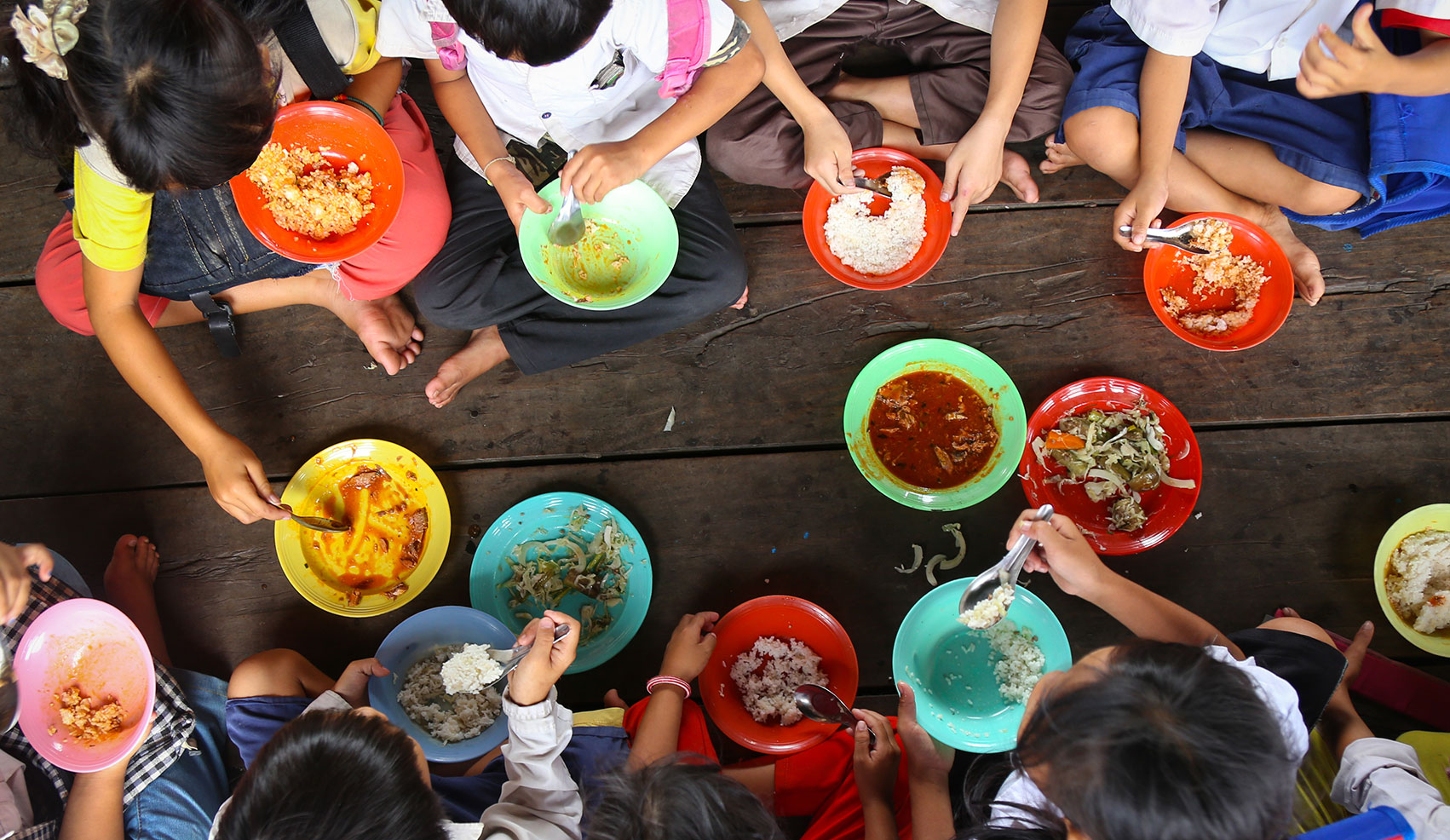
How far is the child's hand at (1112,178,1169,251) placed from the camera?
1.71 m

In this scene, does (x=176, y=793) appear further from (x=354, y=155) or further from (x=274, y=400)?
(x=354, y=155)

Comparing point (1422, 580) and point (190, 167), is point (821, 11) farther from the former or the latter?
point (1422, 580)

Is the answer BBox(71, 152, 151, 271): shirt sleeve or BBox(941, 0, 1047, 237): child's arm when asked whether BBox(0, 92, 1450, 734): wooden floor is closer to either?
BBox(941, 0, 1047, 237): child's arm

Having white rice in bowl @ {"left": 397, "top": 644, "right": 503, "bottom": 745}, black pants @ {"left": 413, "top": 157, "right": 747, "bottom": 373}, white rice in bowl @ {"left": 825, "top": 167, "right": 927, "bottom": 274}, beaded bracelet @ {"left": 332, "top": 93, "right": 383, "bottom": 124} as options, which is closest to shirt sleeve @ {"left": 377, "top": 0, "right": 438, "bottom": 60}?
beaded bracelet @ {"left": 332, "top": 93, "right": 383, "bottom": 124}

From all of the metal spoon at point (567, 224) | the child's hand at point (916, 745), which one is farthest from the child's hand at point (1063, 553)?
the metal spoon at point (567, 224)

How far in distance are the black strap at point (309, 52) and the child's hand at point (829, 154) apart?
959 mm

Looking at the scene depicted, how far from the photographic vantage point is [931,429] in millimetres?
1783

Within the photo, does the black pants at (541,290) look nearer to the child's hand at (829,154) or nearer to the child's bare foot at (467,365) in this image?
the child's bare foot at (467,365)

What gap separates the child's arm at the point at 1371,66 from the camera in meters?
1.40

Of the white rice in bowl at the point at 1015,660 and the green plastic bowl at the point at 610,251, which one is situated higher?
the green plastic bowl at the point at 610,251

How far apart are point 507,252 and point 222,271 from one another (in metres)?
0.59

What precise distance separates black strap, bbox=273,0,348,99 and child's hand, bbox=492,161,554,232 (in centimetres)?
33

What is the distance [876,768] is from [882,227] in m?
1.17

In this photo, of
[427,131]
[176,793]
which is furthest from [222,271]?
[176,793]
